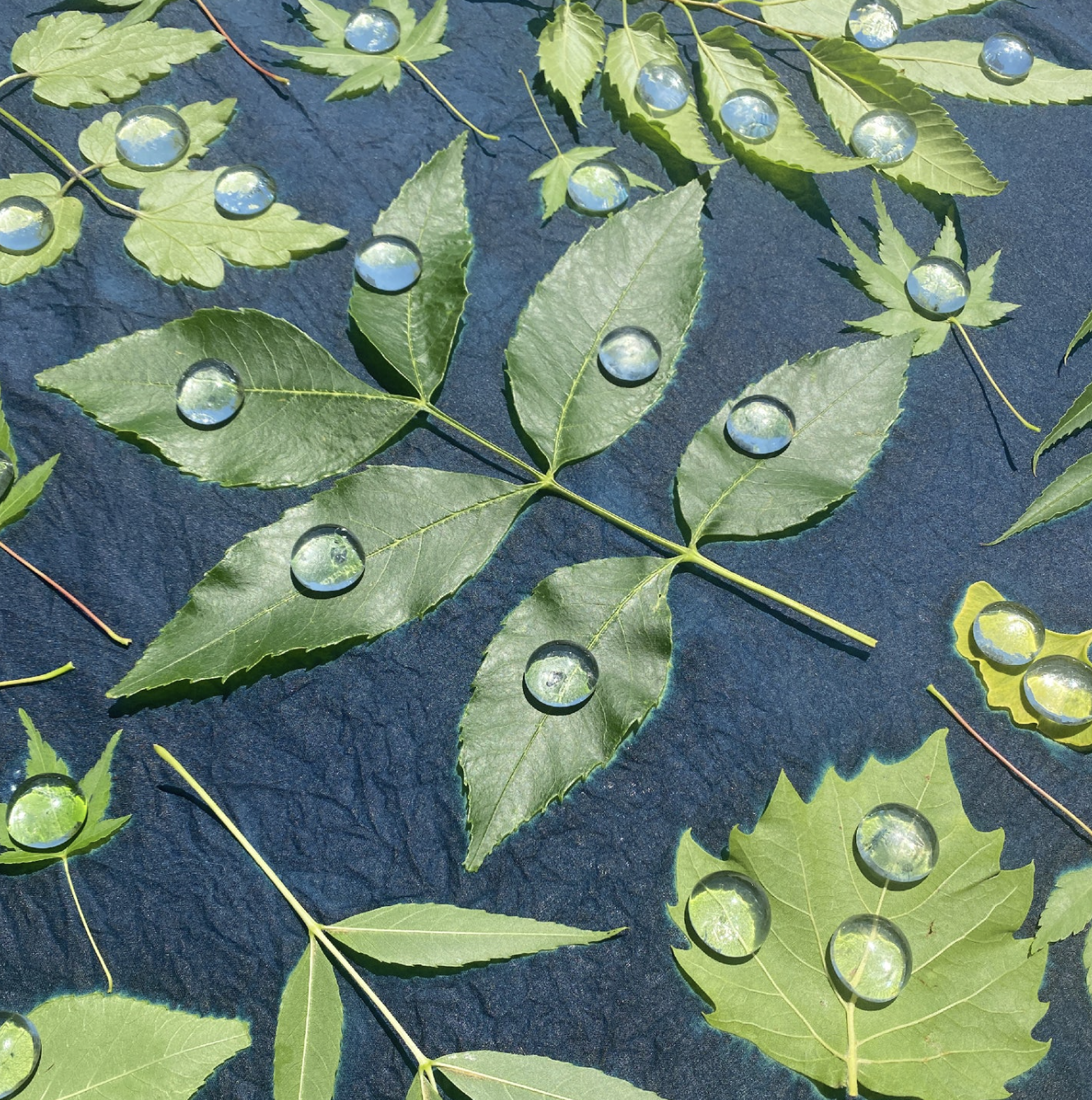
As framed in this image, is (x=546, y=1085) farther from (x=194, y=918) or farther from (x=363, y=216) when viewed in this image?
(x=363, y=216)

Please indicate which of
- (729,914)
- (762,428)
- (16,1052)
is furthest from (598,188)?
(16,1052)

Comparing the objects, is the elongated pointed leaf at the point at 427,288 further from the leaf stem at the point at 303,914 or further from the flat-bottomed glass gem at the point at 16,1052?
the flat-bottomed glass gem at the point at 16,1052

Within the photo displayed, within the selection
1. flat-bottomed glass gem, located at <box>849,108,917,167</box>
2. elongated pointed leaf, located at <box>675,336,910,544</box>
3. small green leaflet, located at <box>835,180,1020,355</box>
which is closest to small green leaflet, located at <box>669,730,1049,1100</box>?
elongated pointed leaf, located at <box>675,336,910,544</box>

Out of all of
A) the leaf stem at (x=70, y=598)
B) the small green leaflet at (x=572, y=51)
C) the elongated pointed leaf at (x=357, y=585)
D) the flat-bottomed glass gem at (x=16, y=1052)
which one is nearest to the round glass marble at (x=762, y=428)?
the elongated pointed leaf at (x=357, y=585)

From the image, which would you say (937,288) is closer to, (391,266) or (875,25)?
(875,25)

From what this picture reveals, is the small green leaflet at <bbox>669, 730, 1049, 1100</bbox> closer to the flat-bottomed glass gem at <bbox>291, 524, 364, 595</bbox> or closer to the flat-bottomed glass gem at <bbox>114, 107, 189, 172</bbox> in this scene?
the flat-bottomed glass gem at <bbox>291, 524, 364, 595</bbox>

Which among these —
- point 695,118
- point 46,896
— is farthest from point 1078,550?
point 46,896
